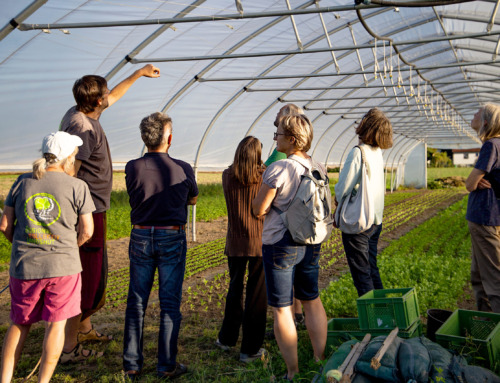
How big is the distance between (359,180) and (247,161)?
0.93 meters

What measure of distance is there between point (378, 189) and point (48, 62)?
5064 millimetres

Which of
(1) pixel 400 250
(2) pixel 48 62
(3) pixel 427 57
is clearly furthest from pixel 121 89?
(3) pixel 427 57

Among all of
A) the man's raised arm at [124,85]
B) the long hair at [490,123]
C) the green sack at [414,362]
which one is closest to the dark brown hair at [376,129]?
the long hair at [490,123]

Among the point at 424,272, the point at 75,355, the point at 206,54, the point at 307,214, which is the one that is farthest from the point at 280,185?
the point at 206,54

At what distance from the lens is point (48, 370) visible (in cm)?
286

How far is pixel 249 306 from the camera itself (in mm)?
3629

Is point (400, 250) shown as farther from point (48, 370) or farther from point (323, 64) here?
point (48, 370)

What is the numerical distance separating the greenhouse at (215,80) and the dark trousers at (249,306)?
218mm

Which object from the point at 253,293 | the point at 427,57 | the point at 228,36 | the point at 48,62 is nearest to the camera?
the point at 253,293

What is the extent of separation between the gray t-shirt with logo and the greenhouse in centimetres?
98

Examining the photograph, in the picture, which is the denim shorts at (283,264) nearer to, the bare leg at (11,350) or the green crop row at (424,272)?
the bare leg at (11,350)

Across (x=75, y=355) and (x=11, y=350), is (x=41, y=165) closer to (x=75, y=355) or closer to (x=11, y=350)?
(x=11, y=350)

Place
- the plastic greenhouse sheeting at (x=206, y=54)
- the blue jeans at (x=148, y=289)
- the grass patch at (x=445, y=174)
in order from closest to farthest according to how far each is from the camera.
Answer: the blue jeans at (x=148, y=289), the plastic greenhouse sheeting at (x=206, y=54), the grass patch at (x=445, y=174)

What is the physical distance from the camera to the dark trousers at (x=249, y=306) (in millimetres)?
3592
